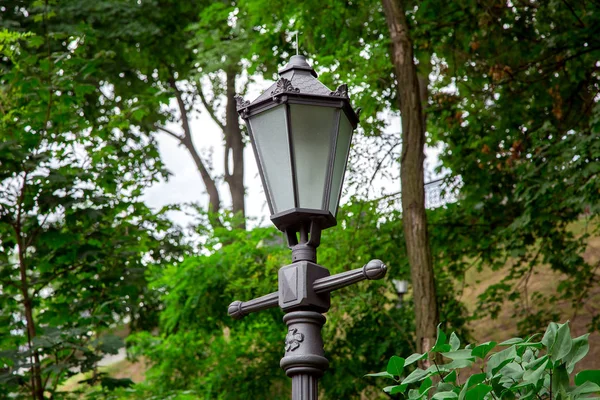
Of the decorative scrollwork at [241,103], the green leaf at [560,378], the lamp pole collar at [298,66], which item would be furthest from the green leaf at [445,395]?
the lamp pole collar at [298,66]

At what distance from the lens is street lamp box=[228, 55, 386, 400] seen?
367 cm

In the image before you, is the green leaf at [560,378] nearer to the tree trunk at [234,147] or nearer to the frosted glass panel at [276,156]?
the frosted glass panel at [276,156]

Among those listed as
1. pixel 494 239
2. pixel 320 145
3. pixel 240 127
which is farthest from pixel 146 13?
pixel 320 145

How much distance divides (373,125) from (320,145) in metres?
7.91

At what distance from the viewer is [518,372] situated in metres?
3.13

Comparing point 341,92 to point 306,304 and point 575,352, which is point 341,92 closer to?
point 306,304

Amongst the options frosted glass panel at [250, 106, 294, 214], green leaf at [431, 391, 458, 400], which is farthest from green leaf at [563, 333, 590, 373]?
frosted glass panel at [250, 106, 294, 214]

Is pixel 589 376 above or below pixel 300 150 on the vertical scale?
below

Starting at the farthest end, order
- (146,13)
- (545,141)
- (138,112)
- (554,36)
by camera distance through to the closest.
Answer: (146,13), (554,36), (545,141), (138,112)

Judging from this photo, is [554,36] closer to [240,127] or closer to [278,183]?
[278,183]

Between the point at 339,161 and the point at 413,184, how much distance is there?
5.75 m

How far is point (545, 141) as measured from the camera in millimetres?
10359

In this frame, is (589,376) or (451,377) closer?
(589,376)

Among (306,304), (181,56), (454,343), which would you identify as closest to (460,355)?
(454,343)
